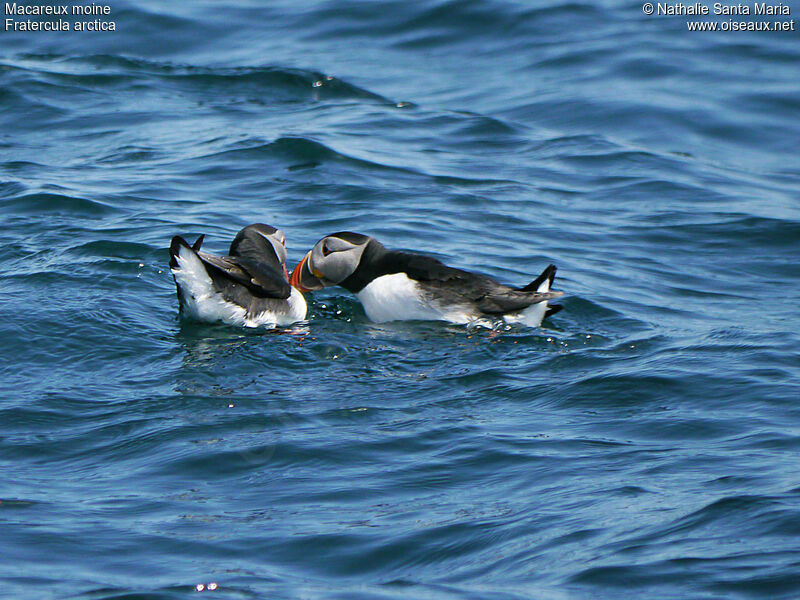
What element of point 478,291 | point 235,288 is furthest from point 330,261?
point 478,291

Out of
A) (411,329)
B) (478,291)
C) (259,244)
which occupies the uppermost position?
(259,244)

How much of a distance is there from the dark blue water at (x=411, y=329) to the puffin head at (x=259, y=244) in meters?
0.57

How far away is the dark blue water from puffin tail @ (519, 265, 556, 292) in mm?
347

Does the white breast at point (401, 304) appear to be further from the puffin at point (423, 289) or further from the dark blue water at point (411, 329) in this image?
the dark blue water at point (411, 329)

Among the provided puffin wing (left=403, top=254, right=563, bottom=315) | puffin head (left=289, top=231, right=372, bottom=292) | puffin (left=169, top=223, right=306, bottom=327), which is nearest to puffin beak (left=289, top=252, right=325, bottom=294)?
puffin head (left=289, top=231, right=372, bottom=292)

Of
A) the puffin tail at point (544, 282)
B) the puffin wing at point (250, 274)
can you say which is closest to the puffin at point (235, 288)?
the puffin wing at point (250, 274)

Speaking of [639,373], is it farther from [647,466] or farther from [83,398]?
[83,398]

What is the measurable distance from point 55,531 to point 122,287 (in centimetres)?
397

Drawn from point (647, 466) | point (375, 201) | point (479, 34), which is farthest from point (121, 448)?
point (479, 34)

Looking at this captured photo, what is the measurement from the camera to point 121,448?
5.81 meters

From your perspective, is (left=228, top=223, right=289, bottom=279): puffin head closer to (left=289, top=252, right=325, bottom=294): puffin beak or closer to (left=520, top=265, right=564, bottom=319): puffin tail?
(left=289, top=252, right=325, bottom=294): puffin beak

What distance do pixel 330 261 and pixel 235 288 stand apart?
1.22m

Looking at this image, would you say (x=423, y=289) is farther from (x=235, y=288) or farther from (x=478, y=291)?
(x=235, y=288)

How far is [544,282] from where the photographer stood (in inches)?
324
